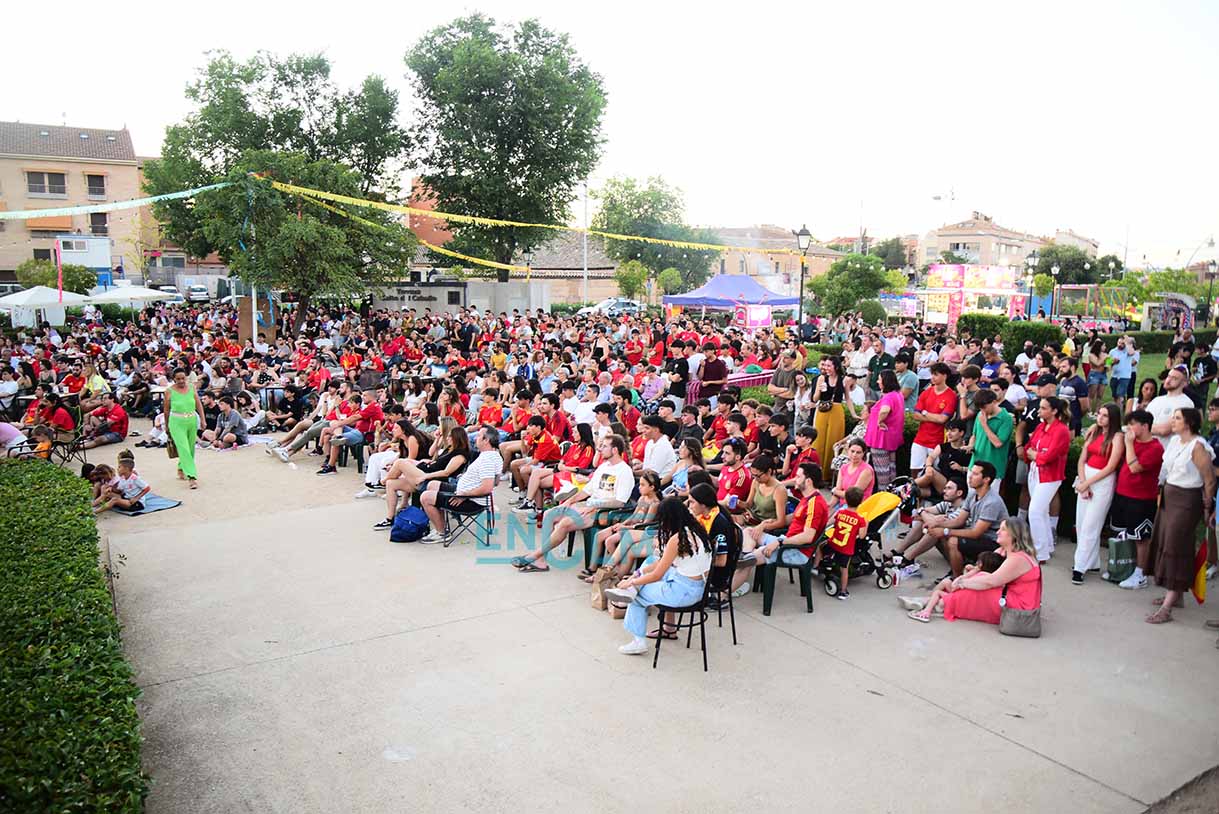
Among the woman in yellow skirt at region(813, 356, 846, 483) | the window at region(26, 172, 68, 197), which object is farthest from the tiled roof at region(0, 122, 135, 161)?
the woman in yellow skirt at region(813, 356, 846, 483)

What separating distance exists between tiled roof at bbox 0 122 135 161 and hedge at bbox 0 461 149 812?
57368 millimetres

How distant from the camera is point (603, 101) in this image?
3625 centimetres

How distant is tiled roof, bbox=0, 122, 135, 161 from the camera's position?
52678 millimetres

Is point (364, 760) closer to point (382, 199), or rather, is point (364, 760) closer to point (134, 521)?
point (134, 521)

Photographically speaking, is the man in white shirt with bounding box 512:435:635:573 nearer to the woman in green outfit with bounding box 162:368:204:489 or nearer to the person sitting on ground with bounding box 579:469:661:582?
the person sitting on ground with bounding box 579:469:661:582

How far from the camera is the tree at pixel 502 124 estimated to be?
34.4 metres

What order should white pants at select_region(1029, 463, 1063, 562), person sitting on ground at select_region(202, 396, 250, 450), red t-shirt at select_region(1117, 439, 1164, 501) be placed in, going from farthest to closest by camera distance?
person sitting on ground at select_region(202, 396, 250, 450) < white pants at select_region(1029, 463, 1063, 562) < red t-shirt at select_region(1117, 439, 1164, 501)

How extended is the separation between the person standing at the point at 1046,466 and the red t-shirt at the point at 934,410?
1.20 metres

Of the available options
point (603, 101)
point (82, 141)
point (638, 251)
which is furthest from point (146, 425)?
point (82, 141)

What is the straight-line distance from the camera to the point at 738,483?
7.75 m

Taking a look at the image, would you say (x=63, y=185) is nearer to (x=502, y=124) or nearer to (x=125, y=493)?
(x=502, y=124)

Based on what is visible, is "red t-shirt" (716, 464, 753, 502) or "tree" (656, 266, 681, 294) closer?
"red t-shirt" (716, 464, 753, 502)

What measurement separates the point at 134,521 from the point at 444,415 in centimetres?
364

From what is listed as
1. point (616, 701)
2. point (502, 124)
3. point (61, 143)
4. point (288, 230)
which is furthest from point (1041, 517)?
point (61, 143)
